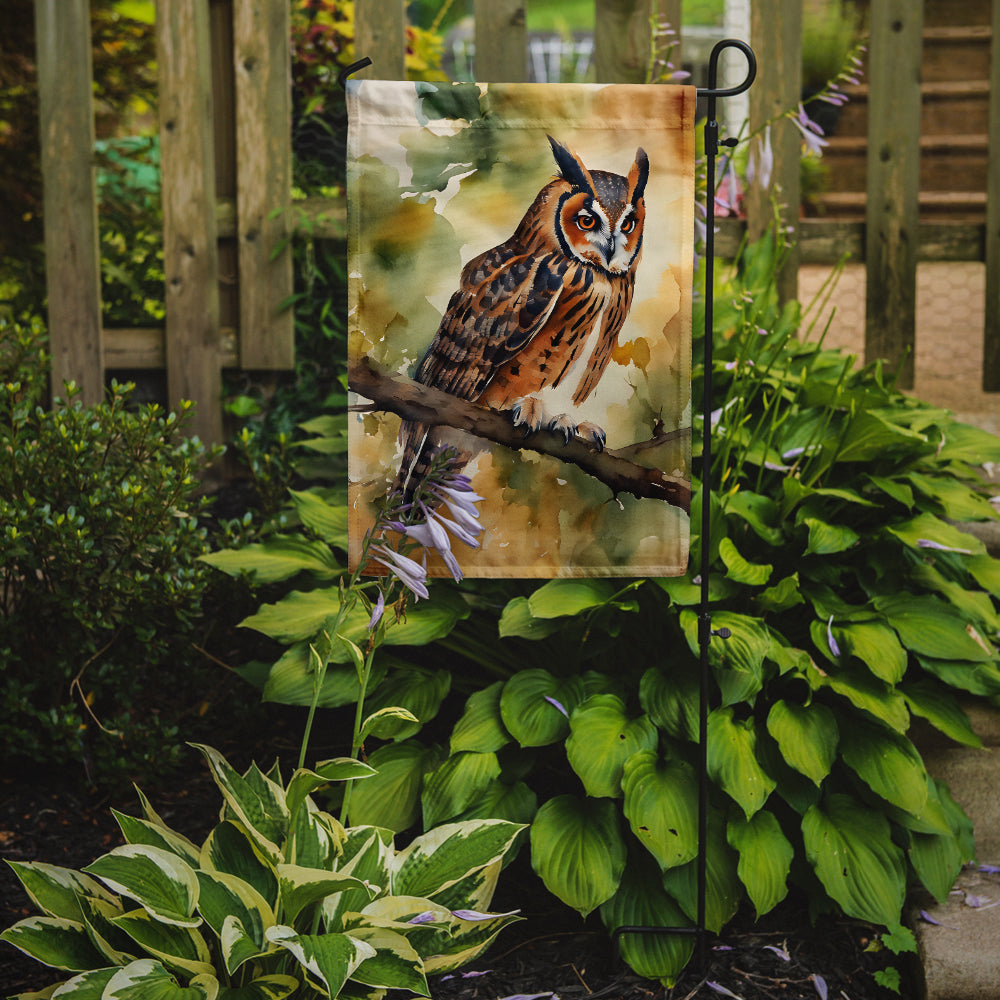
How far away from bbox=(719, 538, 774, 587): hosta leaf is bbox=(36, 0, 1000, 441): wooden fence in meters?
1.54

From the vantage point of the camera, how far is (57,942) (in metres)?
1.53

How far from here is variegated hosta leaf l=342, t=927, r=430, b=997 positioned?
1473 millimetres

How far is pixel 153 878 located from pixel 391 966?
388mm

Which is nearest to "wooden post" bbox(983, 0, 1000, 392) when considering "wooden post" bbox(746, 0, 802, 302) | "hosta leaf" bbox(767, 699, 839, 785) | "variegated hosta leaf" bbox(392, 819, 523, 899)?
"wooden post" bbox(746, 0, 802, 302)

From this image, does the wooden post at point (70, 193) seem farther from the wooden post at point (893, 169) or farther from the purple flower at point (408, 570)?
the wooden post at point (893, 169)

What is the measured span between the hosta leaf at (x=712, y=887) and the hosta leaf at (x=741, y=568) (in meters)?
0.54

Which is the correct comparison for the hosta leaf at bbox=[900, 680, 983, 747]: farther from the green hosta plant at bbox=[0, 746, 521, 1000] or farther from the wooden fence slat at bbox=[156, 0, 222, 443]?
the wooden fence slat at bbox=[156, 0, 222, 443]

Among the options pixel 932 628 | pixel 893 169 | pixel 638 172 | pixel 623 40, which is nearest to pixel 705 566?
pixel 932 628

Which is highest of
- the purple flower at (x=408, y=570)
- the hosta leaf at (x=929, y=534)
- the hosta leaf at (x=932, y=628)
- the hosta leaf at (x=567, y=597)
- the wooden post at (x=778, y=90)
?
the wooden post at (x=778, y=90)

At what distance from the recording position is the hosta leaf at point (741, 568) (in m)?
2.07

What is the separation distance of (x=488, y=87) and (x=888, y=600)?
4.52 feet

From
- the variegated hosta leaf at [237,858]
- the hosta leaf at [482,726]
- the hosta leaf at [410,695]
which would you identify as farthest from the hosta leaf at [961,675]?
the variegated hosta leaf at [237,858]

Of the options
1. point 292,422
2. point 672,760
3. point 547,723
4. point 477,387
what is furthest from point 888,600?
point 292,422

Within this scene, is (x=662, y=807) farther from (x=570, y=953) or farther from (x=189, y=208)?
(x=189, y=208)
